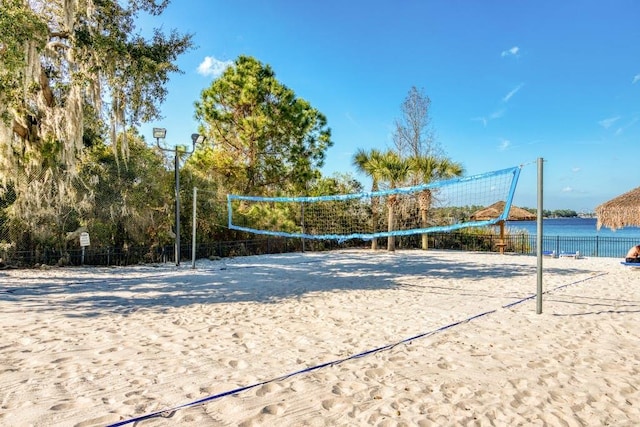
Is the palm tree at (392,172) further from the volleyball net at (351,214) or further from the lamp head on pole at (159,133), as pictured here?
the lamp head on pole at (159,133)

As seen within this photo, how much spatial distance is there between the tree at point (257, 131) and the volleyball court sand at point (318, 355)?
473 inches

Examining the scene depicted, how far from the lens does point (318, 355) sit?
3.78 meters

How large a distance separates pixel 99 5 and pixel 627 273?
13.9m

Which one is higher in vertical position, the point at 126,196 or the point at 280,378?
the point at 126,196

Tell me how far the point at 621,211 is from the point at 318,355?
1398cm

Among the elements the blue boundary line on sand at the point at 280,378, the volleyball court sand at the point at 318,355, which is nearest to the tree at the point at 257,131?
the volleyball court sand at the point at 318,355

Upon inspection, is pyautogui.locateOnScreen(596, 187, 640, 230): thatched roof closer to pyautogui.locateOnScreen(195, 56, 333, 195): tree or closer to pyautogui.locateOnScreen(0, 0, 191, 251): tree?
pyautogui.locateOnScreen(195, 56, 333, 195): tree

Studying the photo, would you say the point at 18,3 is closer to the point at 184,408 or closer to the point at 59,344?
the point at 59,344

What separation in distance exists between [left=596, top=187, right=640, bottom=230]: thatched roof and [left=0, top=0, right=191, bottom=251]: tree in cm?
1417

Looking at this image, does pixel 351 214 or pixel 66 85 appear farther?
pixel 351 214

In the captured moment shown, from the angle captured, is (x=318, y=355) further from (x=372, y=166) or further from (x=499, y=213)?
(x=499, y=213)

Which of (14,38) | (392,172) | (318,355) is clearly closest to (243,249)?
(392,172)

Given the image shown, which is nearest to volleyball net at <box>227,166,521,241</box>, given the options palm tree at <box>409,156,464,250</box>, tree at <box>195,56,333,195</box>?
palm tree at <box>409,156,464,250</box>

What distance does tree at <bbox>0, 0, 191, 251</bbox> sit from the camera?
8141 millimetres
